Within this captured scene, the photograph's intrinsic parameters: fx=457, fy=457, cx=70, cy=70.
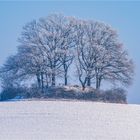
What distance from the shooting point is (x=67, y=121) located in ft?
54.1

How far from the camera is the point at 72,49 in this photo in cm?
2591

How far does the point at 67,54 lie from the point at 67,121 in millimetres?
9449

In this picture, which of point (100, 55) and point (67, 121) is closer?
point (67, 121)

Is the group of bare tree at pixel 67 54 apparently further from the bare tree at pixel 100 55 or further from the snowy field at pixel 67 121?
the snowy field at pixel 67 121

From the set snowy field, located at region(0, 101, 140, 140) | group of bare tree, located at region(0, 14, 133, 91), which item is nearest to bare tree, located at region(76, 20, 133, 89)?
group of bare tree, located at region(0, 14, 133, 91)

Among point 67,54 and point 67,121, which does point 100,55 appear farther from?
point 67,121

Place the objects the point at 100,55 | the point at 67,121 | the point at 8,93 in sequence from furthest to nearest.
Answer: the point at 100,55, the point at 8,93, the point at 67,121

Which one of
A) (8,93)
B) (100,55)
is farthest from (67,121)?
(100,55)

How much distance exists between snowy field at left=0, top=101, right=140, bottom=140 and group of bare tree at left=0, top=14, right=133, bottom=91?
522cm

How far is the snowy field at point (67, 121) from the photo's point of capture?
14.5 m

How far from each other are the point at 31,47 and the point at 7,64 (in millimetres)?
1686

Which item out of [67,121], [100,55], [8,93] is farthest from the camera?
[100,55]

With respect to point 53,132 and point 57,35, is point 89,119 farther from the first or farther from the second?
point 57,35

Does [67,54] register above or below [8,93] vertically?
above
